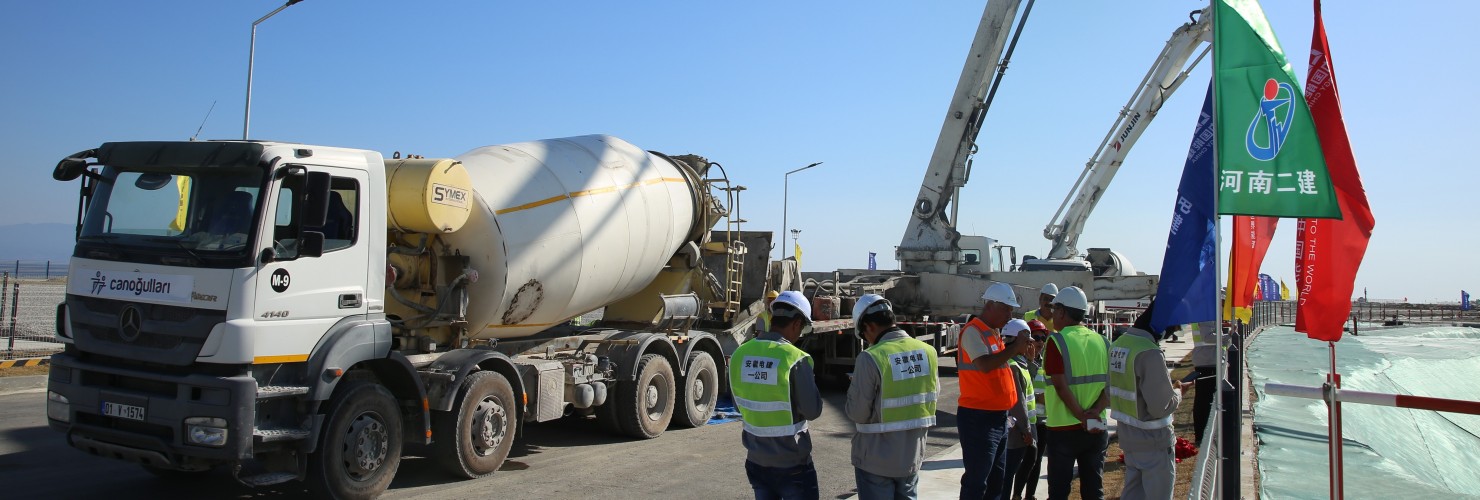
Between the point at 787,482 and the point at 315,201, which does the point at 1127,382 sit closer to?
the point at 787,482

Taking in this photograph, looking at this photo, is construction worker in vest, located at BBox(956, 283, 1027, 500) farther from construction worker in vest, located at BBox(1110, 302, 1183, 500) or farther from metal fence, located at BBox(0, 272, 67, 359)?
metal fence, located at BBox(0, 272, 67, 359)

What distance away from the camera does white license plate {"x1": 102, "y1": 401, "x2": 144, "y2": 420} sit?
598cm

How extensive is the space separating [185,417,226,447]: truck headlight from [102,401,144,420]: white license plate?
1.25 feet

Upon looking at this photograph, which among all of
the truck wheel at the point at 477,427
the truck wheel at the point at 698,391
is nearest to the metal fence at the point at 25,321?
the truck wheel at the point at 698,391

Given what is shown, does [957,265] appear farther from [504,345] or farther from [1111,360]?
[1111,360]

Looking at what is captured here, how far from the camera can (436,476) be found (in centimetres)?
802

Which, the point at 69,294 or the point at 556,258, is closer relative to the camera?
the point at 69,294

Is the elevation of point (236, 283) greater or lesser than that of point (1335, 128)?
lesser

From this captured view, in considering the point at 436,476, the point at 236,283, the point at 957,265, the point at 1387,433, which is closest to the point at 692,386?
the point at 436,476

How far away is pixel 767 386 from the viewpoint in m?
4.50

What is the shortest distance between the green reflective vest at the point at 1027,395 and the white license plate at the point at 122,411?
18.2ft

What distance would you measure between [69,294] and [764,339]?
16.4ft

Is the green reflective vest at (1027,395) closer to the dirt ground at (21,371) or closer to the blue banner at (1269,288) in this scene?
the dirt ground at (21,371)

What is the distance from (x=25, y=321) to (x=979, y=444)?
57.8ft
